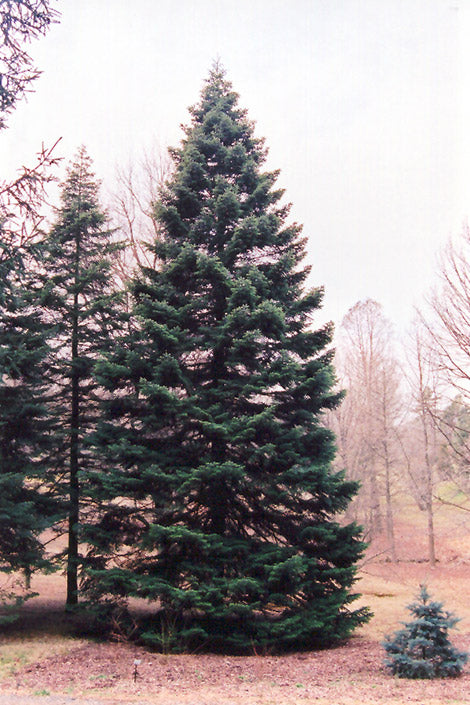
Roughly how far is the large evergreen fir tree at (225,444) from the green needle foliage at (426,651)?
6.29 ft

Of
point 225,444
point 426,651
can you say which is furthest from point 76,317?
point 426,651

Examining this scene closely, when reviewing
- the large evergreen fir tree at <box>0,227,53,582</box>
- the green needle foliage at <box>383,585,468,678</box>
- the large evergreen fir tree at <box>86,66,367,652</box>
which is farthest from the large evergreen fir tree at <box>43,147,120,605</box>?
the green needle foliage at <box>383,585,468,678</box>

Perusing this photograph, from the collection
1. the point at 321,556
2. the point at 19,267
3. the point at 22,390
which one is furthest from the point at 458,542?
the point at 19,267

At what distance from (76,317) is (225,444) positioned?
5641 mm

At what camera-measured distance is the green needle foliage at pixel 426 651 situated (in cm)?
727

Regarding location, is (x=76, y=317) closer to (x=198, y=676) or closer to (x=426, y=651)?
(x=198, y=676)

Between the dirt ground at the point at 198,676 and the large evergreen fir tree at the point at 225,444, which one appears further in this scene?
the large evergreen fir tree at the point at 225,444

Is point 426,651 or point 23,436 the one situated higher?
point 23,436

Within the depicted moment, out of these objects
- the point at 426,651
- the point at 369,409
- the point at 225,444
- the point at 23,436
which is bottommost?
the point at 426,651

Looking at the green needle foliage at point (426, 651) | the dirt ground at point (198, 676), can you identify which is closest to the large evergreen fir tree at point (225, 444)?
the dirt ground at point (198, 676)

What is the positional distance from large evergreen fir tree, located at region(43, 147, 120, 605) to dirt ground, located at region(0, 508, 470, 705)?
2.88 meters

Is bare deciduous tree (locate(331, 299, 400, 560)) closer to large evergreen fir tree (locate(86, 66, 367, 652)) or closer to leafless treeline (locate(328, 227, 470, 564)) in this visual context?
leafless treeline (locate(328, 227, 470, 564))

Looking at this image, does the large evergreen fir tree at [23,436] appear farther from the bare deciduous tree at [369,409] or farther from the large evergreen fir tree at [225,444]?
the bare deciduous tree at [369,409]

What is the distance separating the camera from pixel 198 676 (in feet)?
24.8
